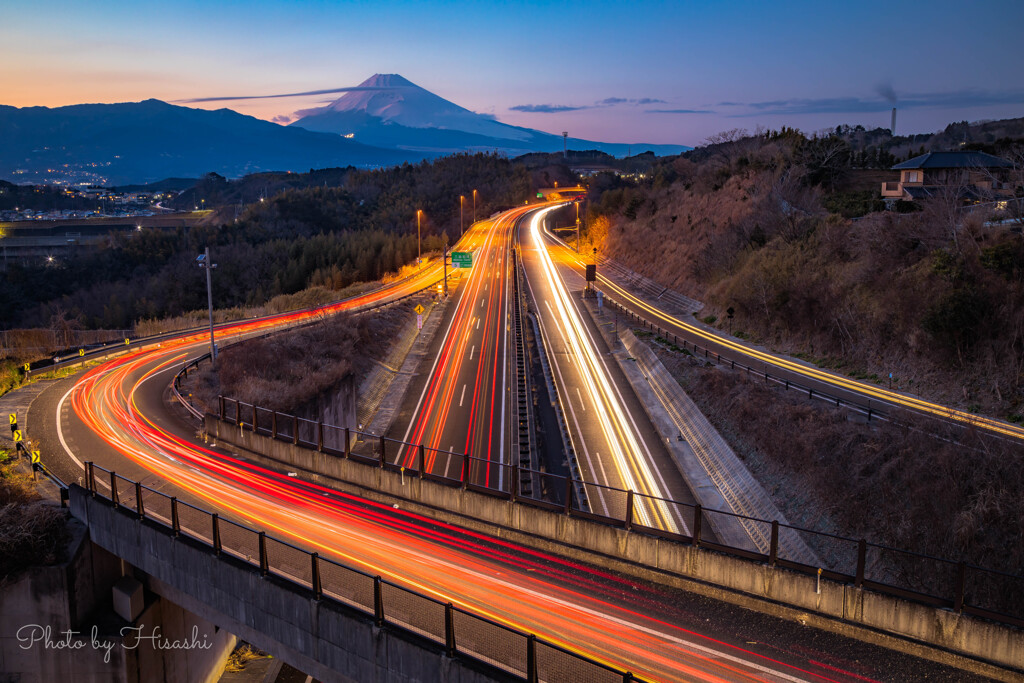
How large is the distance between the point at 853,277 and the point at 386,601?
1354 inches

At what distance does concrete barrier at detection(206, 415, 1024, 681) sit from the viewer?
36.6 ft

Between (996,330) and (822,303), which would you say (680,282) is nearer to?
(822,303)

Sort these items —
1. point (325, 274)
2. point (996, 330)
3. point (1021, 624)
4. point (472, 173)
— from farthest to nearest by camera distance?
point (472, 173) → point (325, 274) → point (996, 330) → point (1021, 624)

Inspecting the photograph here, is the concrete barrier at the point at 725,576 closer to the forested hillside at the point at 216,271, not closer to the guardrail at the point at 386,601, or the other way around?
the guardrail at the point at 386,601

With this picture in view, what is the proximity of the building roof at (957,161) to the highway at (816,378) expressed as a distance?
63.5 feet

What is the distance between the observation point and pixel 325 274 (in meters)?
93.4

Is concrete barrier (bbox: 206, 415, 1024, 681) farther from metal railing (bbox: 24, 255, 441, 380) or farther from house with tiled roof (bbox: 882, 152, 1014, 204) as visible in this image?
house with tiled roof (bbox: 882, 152, 1014, 204)

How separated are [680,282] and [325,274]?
5396 centimetres

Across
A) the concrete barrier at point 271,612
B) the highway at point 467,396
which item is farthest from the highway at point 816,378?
the concrete barrier at point 271,612

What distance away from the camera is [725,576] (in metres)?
13.4

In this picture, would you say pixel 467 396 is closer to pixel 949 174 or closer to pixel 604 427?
pixel 604 427

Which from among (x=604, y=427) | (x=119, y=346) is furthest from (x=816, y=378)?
(x=119, y=346)

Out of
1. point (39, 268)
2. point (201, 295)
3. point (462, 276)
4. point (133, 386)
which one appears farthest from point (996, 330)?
point (39, 268)

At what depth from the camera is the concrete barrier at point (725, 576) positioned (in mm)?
11164
